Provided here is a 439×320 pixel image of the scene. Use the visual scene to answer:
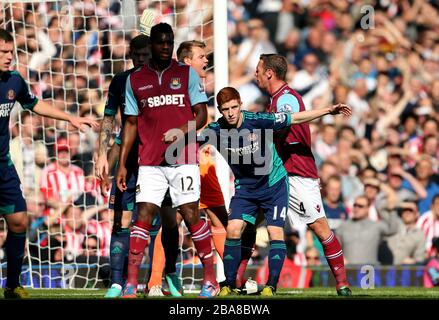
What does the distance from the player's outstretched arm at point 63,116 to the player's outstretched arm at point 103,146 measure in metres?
0.21

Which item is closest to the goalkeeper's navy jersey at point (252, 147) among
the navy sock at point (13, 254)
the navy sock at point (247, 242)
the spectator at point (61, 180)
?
the navy sock at point (247, 242)

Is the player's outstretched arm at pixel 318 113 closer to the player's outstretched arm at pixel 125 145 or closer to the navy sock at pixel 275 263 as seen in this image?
the navy sock at pixel 275 263

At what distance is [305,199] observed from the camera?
1041cm

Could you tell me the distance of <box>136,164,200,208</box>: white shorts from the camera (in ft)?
31.5

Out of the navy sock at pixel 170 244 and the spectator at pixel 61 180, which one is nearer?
the navy sock at pixel 170 244

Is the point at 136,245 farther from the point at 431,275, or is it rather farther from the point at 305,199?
the point at 431,275

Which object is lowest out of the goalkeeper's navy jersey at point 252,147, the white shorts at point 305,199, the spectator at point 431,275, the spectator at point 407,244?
the spectator at point 431,275

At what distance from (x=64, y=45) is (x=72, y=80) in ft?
1.46

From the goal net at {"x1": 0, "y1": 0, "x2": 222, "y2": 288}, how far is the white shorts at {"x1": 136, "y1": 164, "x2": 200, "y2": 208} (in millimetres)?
3231

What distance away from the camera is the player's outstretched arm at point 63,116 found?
9992 millimetres

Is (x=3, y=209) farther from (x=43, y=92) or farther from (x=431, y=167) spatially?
(x=431, y=167)

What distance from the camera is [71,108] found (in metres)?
14.9

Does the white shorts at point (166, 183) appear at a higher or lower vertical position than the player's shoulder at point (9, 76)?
lower
